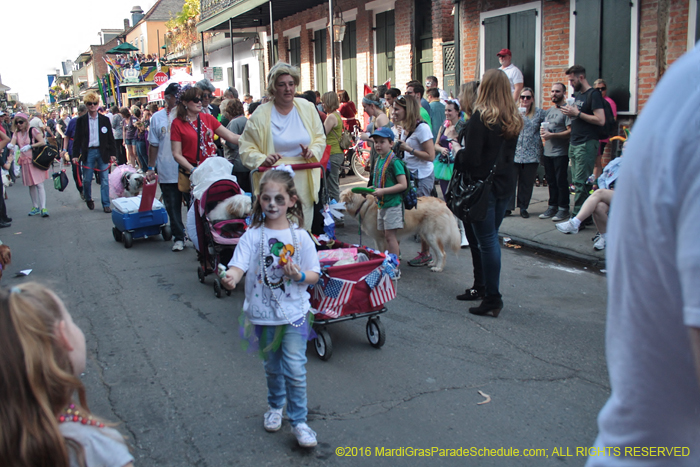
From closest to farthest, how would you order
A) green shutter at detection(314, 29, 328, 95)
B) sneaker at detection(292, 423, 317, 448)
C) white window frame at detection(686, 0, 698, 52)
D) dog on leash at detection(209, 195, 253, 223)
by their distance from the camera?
sneaker at detection(292, 423, 317, 448), dog on leash at detection(209, 195, 253, 223), white window frame at detection(686, 0, 698, 52), green shutter at detection(314, 29, 328, 95)

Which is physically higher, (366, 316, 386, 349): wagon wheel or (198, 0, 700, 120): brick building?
(198, 0, 700, 120): brick building

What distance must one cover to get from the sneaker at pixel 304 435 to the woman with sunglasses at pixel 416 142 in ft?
13.2

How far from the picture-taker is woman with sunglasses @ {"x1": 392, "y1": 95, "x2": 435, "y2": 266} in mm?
7039

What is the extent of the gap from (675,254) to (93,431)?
5.10 ft

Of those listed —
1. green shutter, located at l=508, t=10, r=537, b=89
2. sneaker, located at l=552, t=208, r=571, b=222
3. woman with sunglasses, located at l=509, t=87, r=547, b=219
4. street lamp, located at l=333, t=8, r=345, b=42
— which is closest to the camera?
sneaker, located at l=552, t=208, r=571, b=222

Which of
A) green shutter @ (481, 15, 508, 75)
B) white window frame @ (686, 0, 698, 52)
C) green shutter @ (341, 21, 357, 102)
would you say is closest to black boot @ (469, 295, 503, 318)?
white window frame @ (686, 0, 698, 52)

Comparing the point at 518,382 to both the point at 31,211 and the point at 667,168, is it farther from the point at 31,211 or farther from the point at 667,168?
the point at 31,211

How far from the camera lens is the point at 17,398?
1536mm

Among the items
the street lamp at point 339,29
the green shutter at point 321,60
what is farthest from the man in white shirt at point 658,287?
the green shutter at point 321,60

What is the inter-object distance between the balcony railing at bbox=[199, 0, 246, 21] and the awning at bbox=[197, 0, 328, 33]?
0.05m

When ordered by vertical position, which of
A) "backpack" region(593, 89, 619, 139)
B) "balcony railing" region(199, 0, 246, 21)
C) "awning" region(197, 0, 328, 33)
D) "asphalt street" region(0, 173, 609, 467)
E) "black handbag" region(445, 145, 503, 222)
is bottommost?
"asphalt street" region(0, 173, 609, 467)

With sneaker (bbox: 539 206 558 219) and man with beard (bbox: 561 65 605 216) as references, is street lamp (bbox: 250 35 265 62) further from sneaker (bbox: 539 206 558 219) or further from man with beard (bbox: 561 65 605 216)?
sneaker (bbox: 539 206 558 219)

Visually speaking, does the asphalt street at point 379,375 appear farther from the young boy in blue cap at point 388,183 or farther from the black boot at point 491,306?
the young boy in blue cap at point 388,183

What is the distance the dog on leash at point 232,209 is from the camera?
20.7 feet
